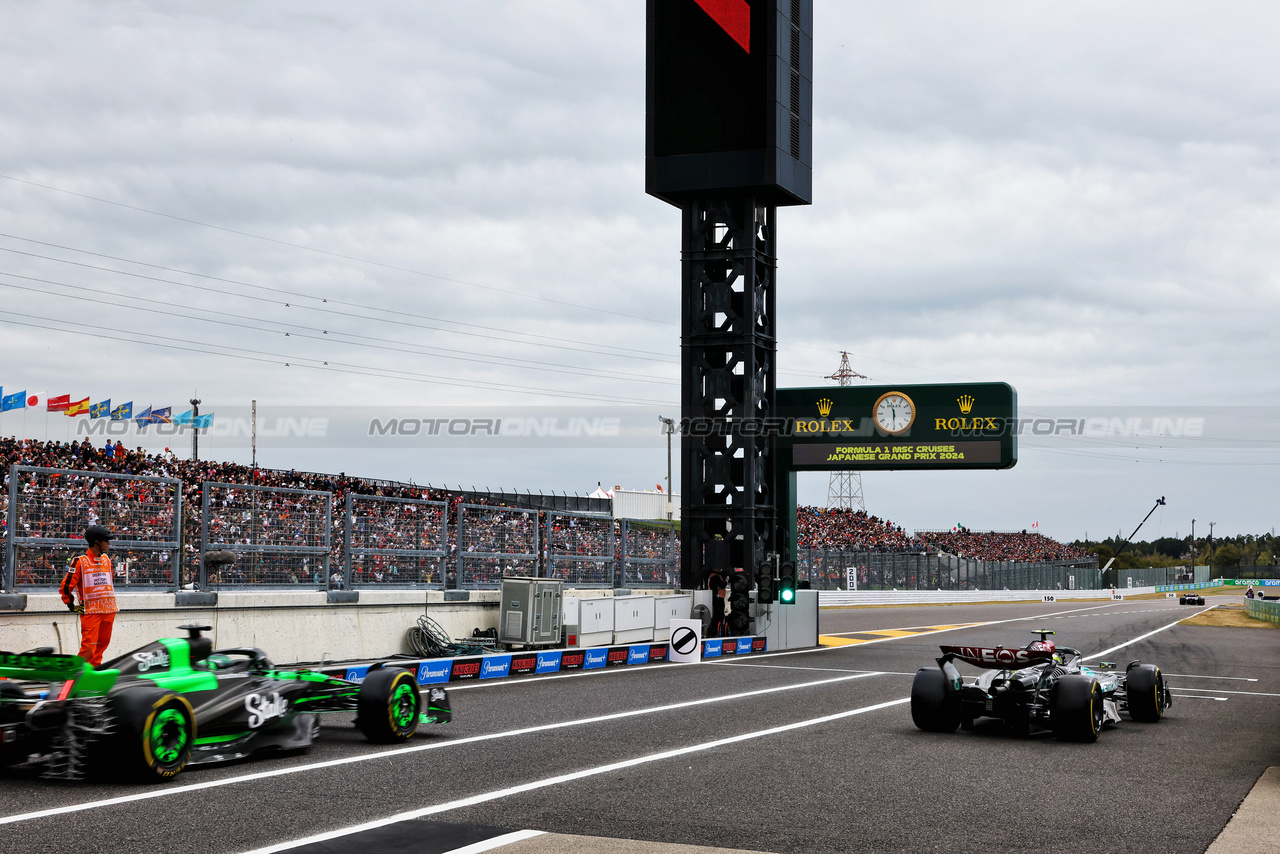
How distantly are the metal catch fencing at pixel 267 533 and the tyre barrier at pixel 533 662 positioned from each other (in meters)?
1.82

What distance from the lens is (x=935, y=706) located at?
12.7 meters

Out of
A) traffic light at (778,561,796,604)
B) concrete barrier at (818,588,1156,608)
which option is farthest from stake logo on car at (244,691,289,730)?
concrete barrier at (818,588,1156,608)

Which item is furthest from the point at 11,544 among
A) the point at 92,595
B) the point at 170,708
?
the point at 170,708

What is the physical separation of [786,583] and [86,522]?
16.2m

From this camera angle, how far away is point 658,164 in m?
27.1

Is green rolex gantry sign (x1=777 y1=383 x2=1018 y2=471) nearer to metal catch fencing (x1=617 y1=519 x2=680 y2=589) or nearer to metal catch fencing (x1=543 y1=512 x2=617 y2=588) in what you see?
metal catch fencing (x1=617 y1=519 x2=680 y2=589)

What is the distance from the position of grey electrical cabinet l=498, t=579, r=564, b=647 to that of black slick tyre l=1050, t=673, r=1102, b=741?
10787 millimetres

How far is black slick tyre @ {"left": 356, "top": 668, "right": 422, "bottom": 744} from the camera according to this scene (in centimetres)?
1112

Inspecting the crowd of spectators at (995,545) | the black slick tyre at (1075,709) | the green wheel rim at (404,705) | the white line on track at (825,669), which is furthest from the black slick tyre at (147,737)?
the crowd of spectators at (995,545)

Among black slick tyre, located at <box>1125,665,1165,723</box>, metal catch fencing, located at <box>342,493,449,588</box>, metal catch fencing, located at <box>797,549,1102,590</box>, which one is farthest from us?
metal catch fencing, located at <box>797,549,1102,590</box>

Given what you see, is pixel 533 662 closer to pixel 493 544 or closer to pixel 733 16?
pixel 493 544

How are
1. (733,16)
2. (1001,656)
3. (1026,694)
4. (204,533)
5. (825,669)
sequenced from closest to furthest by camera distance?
(1026,694) < (1001,656) < (204,533) < (825,669) < (733,16)

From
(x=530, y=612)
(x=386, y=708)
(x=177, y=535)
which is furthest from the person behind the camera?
(x=530, y=612)

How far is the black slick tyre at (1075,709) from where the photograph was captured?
12.2 m
